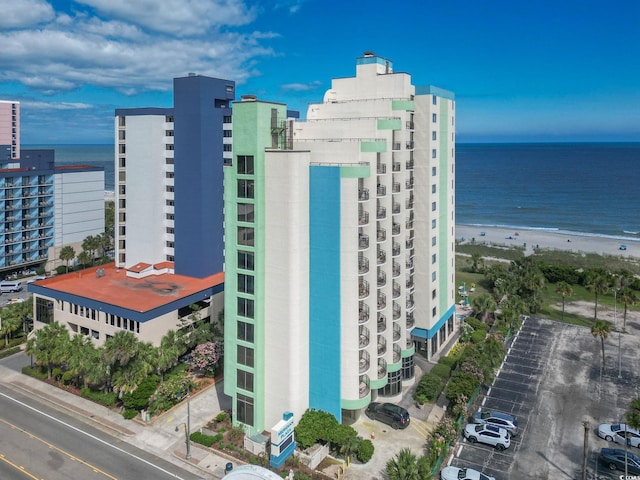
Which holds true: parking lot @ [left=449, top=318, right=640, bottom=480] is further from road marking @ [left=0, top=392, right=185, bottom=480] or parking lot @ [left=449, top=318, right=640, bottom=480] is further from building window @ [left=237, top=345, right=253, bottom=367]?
road marking @ [left=0, top=392, right=185, bottom=480]

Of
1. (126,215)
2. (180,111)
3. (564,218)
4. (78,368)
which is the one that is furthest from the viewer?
(564,218)

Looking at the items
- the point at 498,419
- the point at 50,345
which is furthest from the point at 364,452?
the point at 50,345

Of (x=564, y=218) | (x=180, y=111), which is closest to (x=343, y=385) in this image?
(x=180, y=111)

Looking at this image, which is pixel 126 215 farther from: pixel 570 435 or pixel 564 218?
pixel 564 218

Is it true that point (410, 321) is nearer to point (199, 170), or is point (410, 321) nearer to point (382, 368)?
point (382, 368)

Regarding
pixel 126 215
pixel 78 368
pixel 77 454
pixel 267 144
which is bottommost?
pixel 77 454

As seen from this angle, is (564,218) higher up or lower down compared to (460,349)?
higher up
